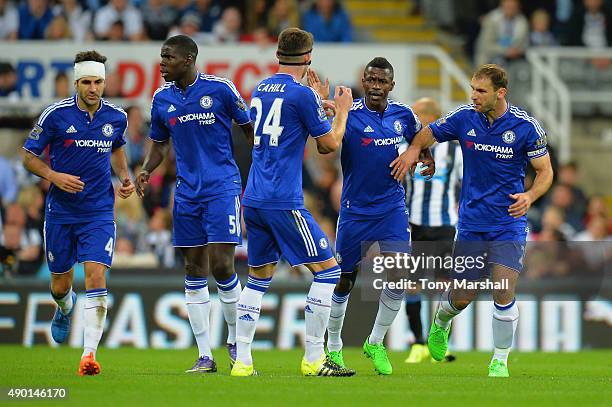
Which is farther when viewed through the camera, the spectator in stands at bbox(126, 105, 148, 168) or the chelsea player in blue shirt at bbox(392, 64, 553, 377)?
the spectator in stands at bbox(126, 105, 148, 168)

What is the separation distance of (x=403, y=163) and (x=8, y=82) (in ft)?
32.2

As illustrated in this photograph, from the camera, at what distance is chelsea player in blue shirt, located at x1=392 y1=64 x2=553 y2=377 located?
12.1m

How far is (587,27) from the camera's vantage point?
77.8 ft

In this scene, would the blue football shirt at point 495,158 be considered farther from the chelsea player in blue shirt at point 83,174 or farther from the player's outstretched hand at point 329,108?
the chelsea player in blue shirt at point 83,174

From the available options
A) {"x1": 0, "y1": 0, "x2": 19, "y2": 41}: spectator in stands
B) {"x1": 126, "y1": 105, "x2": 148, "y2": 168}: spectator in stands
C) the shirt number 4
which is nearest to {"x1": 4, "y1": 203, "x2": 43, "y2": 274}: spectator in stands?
{"x1": 126, "y1": 105, "x2": 148, "y2": 168}: spectator in stands

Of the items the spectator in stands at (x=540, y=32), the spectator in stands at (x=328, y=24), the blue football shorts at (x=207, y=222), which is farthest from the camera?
the spectator in stands at (x=540, y=32)

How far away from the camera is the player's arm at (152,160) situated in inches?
485

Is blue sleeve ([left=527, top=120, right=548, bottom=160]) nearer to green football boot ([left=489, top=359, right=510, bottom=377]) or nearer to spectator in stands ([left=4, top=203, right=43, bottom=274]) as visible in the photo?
green football boot ([left=489, top=359, right=510, bottom=377])

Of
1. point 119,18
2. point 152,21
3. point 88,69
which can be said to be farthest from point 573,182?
point 88,69

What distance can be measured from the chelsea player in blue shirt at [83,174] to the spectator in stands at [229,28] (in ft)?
30.9

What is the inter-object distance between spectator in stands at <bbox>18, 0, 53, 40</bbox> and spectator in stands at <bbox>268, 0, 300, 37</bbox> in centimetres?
356

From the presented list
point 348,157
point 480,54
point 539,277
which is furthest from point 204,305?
point 480,54

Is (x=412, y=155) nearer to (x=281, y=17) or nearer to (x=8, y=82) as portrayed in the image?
(x=8, y=82)

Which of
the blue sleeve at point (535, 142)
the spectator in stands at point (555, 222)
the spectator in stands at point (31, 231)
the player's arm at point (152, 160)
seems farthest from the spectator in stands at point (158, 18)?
the blue sleeve at point (535, 142)
